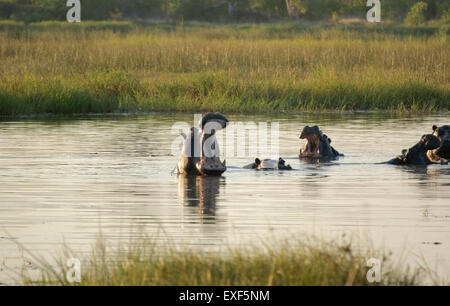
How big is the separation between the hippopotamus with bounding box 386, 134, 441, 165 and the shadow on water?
Result: 2826 mm

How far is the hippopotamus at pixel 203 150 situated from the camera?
11945mm

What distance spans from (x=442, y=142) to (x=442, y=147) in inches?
6.9

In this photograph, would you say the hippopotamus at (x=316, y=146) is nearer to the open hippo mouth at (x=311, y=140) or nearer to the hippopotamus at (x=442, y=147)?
the open hippo mouth at (x=311, y=140)

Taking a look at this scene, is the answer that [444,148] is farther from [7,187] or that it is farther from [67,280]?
[67,280]

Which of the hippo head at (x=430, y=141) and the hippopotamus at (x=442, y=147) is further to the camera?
the hippopotamus at (x=442, y=147)

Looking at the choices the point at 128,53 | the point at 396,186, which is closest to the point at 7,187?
the point at 396,186

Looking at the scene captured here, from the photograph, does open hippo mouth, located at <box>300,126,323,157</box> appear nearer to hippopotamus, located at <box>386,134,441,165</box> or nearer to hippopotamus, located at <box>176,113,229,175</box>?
hippopotamus, located at <box>386,134,441,165</box>

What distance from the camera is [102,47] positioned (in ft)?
101

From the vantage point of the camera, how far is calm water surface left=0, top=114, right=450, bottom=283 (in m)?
8.38

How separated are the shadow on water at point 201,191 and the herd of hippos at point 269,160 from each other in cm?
17


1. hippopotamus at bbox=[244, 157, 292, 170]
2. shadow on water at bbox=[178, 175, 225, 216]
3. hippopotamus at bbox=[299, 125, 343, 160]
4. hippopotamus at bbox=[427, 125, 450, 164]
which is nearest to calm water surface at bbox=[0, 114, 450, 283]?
shadow on water at bbox=[178, 175, 225, 216]

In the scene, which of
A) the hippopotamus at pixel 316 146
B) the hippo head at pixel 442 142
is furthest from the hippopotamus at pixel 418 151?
the hippopotamus at pixel 316 146
